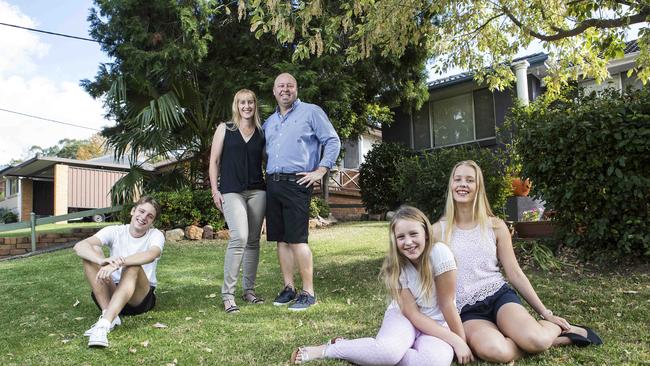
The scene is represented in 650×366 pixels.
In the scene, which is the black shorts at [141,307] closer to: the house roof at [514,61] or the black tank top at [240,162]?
the black tank top at [240,162]

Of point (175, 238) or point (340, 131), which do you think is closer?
point (175, 238)

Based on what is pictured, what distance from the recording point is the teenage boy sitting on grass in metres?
3.39

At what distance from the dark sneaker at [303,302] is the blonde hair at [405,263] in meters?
1.32

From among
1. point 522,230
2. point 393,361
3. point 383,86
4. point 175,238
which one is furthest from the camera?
point 383,86

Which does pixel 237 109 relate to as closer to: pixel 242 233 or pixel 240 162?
pixel 240 162

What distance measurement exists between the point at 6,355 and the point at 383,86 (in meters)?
10.4

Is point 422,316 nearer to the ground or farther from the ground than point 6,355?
farther from the ground

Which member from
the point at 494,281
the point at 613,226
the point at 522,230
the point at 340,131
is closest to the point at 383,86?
the point at 340,131

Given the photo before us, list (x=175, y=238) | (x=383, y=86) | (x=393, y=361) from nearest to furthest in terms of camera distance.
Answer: (x=393, y=361) → (x=175, y=238) → (x=383, y=86)

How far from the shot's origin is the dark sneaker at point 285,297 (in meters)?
4.17

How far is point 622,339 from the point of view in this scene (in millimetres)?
3027

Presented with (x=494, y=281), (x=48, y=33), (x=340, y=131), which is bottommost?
(x=494, y=281)

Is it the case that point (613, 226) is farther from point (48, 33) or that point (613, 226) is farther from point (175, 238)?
point (48, 33)

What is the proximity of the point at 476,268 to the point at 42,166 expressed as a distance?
21536 mm
